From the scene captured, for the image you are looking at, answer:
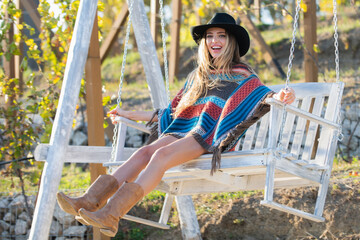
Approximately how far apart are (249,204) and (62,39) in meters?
2.13

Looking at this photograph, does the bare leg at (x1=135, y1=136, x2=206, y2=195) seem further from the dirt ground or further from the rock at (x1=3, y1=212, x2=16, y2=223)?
the rock at (x1=3, y1=212, x2=16, y2=223)

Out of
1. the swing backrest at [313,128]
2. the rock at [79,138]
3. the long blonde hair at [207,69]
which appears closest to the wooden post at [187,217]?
the swing backrest at [313,128]

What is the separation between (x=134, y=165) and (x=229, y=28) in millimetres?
1061

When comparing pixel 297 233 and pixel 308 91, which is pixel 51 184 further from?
pixel 297 233

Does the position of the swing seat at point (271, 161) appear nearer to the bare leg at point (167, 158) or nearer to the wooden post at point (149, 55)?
the bare leg at point (167, 158)

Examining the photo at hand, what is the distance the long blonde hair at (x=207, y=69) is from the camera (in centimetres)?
354

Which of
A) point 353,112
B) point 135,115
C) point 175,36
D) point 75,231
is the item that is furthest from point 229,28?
point 175,36

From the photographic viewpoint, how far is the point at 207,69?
3.61 meters

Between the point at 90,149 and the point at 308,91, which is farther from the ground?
the point at 308,91

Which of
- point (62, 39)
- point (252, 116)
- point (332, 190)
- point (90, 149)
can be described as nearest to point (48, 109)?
point (62, 39)

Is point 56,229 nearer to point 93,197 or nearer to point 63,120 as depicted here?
point 63,120

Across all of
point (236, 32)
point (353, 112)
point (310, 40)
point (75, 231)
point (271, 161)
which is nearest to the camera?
point (271, 161)

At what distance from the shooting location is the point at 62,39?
4750mm

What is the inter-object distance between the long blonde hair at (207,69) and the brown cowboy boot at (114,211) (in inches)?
32.9
